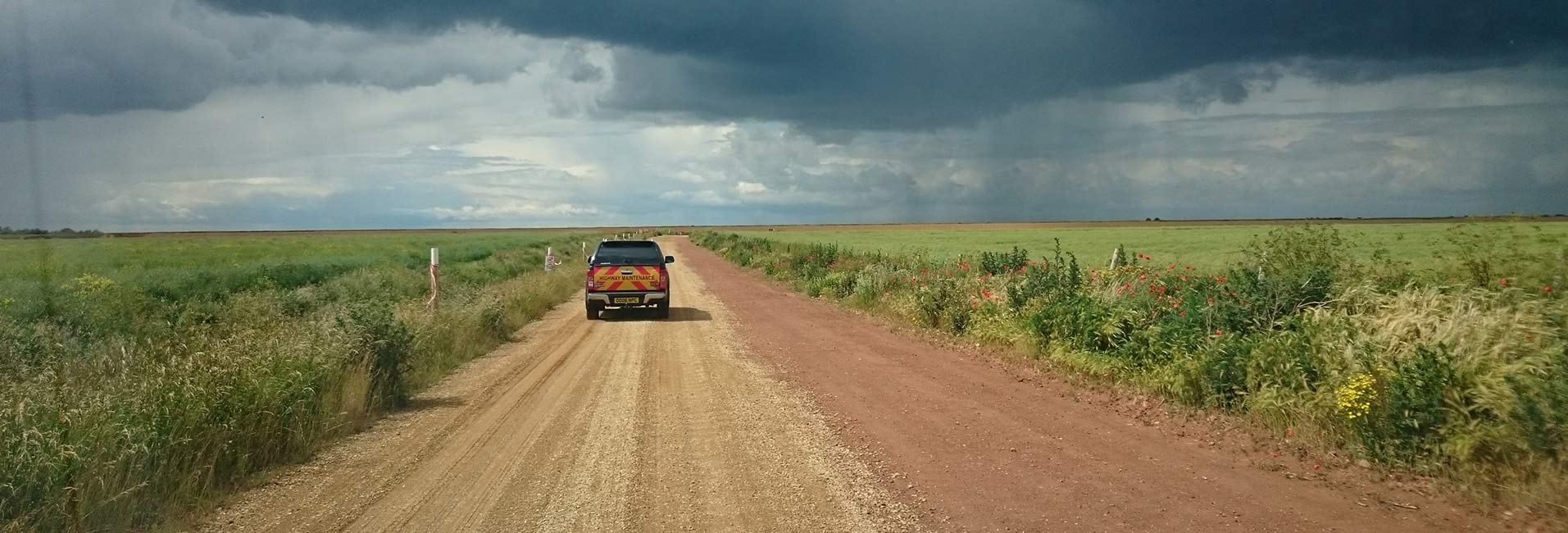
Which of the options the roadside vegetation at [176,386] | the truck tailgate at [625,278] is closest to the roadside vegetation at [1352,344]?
the truck tailgate at [625,278]

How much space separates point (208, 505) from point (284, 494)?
470 millimetres

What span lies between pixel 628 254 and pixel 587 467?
1446cm

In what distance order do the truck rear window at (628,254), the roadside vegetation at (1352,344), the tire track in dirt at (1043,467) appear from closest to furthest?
Answer: the tire track in dirt at (1043,467)
the roadside vegetation at (1352,344)
the truck rear window at (628,254)

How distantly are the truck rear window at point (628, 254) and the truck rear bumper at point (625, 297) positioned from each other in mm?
773

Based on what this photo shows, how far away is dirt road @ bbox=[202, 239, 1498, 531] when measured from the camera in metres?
5.68

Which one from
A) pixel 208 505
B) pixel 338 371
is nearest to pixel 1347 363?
pixel 208 505

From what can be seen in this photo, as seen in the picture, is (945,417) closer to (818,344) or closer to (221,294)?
(818,344)

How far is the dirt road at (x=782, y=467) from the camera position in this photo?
568 cm

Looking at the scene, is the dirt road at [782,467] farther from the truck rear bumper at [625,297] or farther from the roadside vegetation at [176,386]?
the truck rear bumper at [625,297]

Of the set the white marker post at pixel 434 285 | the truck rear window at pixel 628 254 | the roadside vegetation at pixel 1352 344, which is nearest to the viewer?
the roadside vegetation at pixel 1352 344

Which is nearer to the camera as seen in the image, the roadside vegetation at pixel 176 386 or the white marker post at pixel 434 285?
the roadside vegetation at pixel 176 386

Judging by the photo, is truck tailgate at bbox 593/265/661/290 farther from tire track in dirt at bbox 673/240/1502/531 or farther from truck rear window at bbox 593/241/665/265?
tire track in dirt at bbox 673/240/1502/531

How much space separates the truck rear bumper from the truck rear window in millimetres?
773

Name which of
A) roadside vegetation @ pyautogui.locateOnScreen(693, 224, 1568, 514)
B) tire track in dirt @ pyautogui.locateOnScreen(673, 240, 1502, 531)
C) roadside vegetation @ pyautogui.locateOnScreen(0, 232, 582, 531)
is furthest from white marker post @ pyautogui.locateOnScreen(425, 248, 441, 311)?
roadside vegetation @ pyautogui.locateOnScreen(693, 224, 1568, 514)
